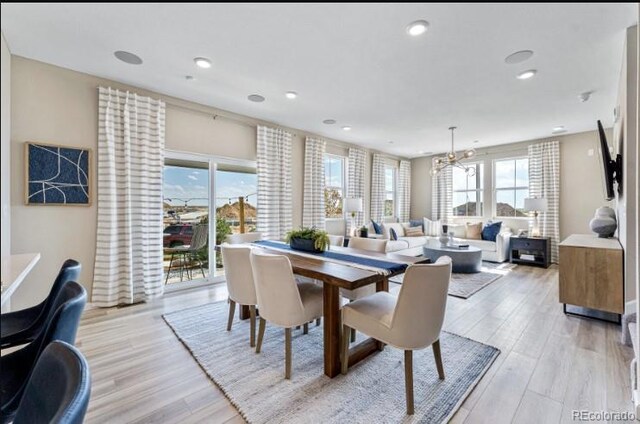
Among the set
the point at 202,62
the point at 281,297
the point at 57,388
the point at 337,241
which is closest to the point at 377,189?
the point at 337,241

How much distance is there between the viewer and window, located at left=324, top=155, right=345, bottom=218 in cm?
619

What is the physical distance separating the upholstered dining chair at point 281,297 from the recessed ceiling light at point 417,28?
2102mm

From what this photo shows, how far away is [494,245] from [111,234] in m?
6.52

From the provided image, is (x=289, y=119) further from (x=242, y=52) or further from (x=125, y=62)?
(x=125, y=62)

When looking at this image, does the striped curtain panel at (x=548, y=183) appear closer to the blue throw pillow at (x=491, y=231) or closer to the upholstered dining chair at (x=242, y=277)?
the blue throw pillow at (x=491, y=231)

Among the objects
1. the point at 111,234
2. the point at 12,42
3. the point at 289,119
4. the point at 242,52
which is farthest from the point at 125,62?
the point at 289,119

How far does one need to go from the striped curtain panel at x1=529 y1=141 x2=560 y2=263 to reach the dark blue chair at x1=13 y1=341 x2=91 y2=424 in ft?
23.9

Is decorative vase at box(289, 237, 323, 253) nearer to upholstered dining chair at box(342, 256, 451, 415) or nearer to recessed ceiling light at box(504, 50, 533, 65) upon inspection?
upholstered dining chair at box(342, 256, 451, 415)

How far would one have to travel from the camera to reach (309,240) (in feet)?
9.50

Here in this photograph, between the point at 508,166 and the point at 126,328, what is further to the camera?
the point at 508,166

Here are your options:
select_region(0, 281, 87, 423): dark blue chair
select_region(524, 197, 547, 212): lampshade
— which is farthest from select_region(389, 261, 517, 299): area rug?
select_region(0, 281, 87, 423): dark blue chair

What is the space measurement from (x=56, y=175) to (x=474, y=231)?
281 inches

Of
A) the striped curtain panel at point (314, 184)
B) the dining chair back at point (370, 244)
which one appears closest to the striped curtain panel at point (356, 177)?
the striped curtain panel at point (314, 184)

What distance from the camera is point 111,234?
130 inches
